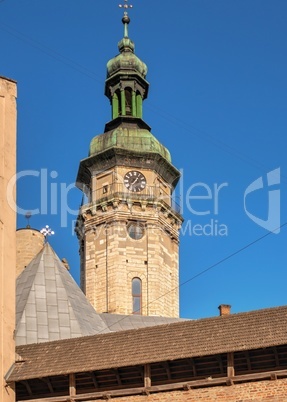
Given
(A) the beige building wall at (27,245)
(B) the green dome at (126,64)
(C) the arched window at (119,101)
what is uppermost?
(B) the green dome at (126,64)

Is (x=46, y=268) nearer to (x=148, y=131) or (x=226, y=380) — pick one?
(x=226, y=380)

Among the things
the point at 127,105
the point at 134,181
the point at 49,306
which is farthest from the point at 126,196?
the point at 49,306

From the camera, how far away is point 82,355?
3166 cm

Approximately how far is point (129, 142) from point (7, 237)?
3060 centimetres

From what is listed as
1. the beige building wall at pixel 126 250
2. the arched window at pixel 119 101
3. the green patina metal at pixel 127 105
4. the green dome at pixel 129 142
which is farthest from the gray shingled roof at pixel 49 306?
Answer: the arched window at pixel 119 101

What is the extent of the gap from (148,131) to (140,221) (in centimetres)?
635

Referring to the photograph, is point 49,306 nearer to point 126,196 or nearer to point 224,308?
point 224,308

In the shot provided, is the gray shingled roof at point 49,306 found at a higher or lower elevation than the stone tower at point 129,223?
lower

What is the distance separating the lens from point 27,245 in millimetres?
56094

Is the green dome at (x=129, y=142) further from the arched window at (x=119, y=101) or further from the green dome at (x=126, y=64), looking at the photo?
the green dome at (x=126, y=64)

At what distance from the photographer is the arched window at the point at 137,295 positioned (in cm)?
6003

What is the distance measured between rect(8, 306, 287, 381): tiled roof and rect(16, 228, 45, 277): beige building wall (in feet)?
73.5

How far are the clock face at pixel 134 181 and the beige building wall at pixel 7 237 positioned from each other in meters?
27.7

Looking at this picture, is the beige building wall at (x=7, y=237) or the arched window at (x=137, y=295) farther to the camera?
the arched window at (x=137, y=295)
